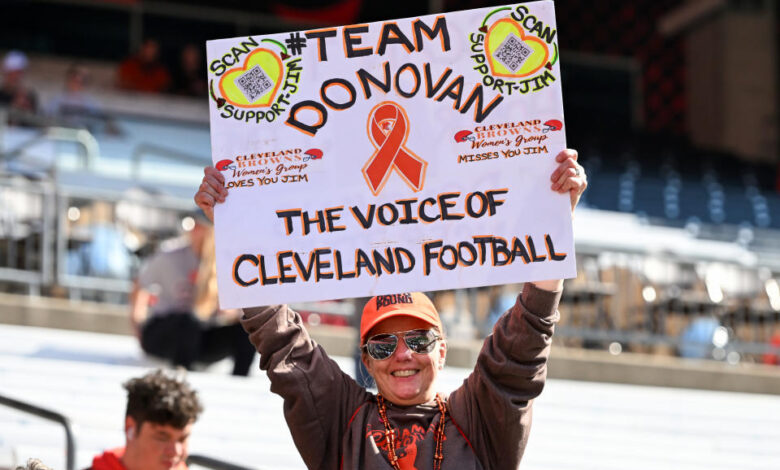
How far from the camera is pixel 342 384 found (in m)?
3.38

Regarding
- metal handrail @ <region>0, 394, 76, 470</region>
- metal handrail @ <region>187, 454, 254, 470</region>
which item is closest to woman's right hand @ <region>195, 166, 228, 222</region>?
metal handrail @ <region>187, 454, 254, 470</region>

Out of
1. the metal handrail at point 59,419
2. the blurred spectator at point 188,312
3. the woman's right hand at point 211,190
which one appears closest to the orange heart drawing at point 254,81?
the woman's right hand at point 211,190

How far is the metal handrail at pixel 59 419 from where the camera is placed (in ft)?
16.5

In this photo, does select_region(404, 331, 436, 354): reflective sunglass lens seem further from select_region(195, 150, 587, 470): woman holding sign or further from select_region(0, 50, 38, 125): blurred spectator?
select_region(0, 50, 38, 125): blurred spectator

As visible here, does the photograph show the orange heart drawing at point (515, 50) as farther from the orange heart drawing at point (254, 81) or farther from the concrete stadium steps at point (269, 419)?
the concrete stadium steps at point (269, 419)

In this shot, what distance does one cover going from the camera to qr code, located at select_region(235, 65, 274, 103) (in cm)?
362

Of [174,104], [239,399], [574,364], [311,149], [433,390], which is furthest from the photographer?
[174,104]

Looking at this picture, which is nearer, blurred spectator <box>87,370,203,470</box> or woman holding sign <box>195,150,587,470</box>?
woman holding sign <box>195,150,587,470</box>

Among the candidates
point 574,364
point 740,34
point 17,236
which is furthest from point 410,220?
point 740,34

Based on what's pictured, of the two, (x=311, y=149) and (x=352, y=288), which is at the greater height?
(x=311, y=149)

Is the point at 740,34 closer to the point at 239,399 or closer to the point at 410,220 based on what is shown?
the point at 239,399

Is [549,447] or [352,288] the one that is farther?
[549,447]

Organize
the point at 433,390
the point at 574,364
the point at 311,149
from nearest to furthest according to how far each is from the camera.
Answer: the point at 433,390 < the point at 311,149 < the point at 574,364

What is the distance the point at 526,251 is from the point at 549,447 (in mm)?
4271
